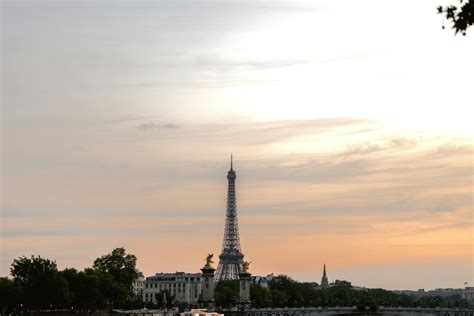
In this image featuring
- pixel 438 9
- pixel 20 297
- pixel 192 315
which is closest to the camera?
pixel 438 9

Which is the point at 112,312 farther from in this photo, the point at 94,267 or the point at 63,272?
the point at 94,267

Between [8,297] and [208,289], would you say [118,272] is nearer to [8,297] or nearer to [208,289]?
[208,289]

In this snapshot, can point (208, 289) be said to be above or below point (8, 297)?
above

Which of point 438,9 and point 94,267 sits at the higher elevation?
point 94,267

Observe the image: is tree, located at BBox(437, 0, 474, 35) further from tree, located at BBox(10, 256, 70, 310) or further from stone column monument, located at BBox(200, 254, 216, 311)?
stone column monument, located at BBox(200, 254, 216, 311)

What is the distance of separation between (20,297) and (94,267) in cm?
4337

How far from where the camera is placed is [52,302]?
134000mm

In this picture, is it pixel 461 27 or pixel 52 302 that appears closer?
pixel 461 27

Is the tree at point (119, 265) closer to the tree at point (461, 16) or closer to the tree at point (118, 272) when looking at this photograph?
the tree at point (118, 272)

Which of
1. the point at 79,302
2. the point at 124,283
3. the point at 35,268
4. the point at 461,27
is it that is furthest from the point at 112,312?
the point at 461,27

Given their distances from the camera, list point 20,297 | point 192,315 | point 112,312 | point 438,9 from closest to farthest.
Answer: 1. point 438,9
2. point 192,315
3. point 20,297
4. point 112,312

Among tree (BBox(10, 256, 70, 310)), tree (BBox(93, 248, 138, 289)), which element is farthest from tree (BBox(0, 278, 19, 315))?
tree (BBox(93, 248, 138, 289))

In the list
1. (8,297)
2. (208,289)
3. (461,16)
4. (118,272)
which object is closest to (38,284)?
(8,297)

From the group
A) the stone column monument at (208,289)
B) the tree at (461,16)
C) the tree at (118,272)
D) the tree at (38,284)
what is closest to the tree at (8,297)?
the tree at (38,284)
